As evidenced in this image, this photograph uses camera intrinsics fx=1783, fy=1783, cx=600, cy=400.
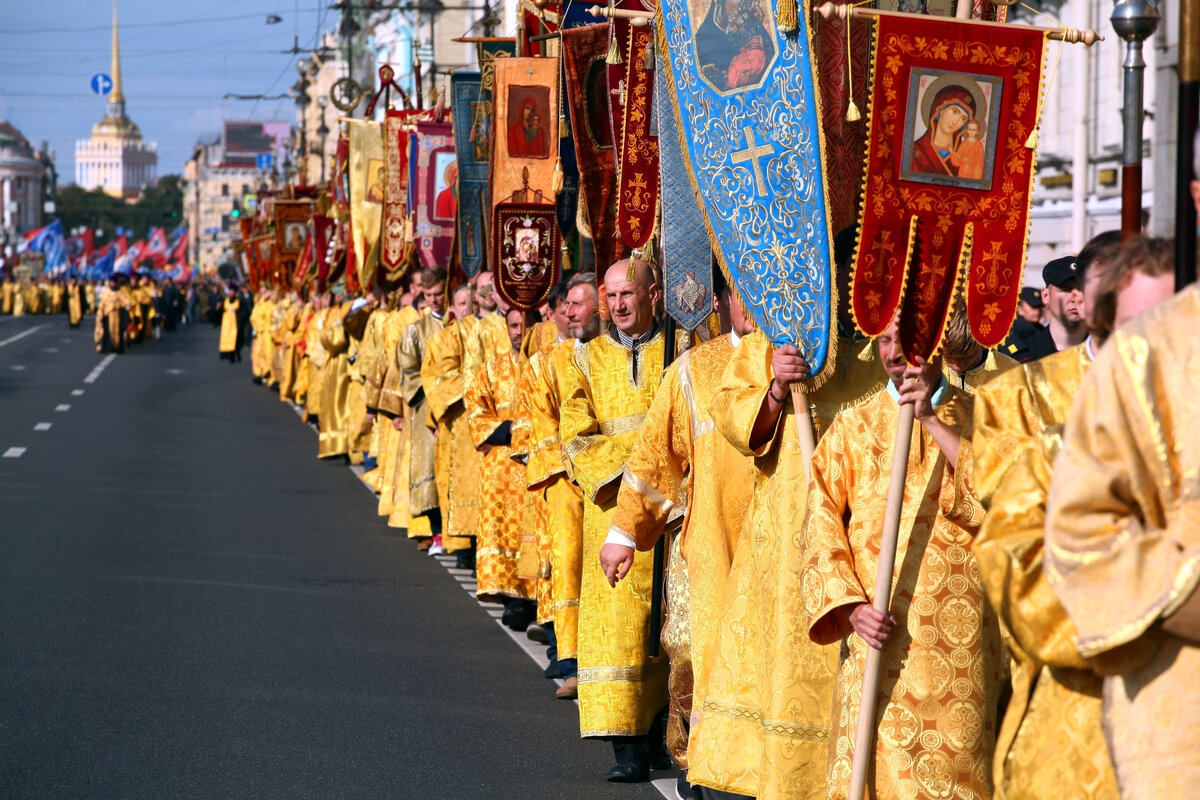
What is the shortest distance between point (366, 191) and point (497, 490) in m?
5.80

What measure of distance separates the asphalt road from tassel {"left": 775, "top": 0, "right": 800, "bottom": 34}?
→ 269 cm

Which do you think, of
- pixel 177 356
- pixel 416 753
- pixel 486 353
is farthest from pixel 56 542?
pixel 177 356

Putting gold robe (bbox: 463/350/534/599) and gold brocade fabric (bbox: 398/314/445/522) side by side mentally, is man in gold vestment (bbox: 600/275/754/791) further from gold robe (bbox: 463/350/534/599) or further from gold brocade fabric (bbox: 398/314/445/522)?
gold brocade fabric (bbox: 398/314/445/522)

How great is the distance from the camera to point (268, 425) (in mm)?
22000

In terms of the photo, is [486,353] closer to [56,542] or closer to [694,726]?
[56,542]

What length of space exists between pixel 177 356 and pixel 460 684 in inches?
1400

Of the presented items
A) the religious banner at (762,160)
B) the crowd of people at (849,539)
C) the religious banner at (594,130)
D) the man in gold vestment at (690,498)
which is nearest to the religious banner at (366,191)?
the crowd of people at (849,539)

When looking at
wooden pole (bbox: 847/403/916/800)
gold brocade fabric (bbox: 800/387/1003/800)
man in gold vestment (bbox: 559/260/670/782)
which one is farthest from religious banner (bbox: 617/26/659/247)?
wooden pole (bbox: 847/403/916/800)

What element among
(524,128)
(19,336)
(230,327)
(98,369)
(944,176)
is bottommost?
(19,336)

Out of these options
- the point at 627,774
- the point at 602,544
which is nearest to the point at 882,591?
the point at 627,774

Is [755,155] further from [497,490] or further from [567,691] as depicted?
[497,490]

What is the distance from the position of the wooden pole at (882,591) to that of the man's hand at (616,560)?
1577mm

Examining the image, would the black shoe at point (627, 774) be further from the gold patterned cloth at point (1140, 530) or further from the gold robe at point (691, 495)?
the gold patterned cloth at point (1140, 530)

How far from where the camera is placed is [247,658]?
309 inches
